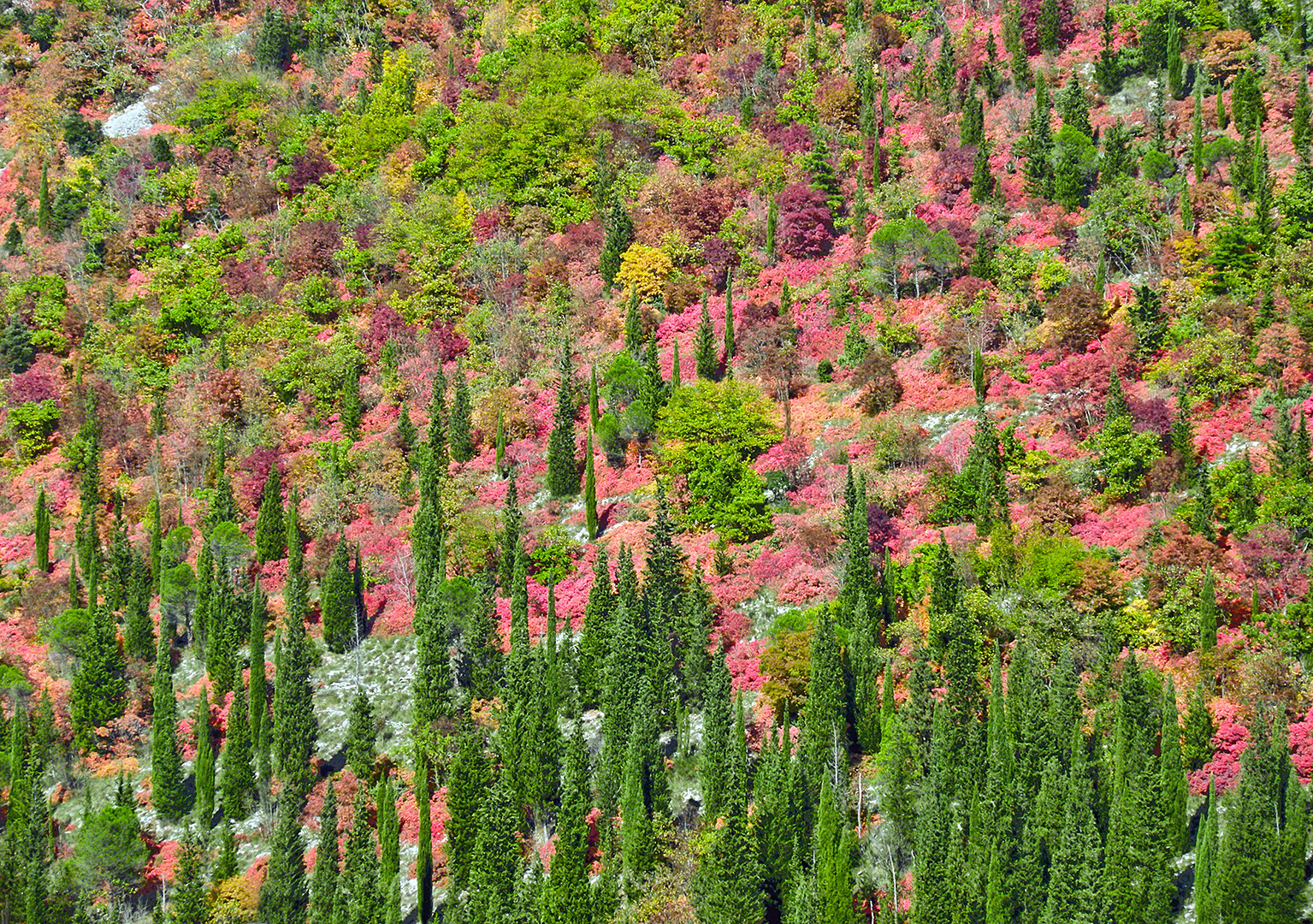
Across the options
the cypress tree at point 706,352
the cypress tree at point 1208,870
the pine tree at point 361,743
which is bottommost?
the pine tree at point 361,743

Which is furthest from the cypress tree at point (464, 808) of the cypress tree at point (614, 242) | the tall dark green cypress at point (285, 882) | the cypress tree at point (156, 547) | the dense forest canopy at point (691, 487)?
Answer: the cypress tree at point (614, 242)

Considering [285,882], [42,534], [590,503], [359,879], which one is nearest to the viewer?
[359,879]

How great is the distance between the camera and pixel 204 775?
64625mm

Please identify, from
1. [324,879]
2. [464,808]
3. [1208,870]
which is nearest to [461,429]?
[464,808]

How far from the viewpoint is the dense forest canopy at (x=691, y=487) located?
5059cm

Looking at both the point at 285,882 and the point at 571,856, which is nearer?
the point at 571,856

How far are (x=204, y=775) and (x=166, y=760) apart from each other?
2145 millimetres

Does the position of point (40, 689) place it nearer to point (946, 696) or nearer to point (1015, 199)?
point (946, 696)

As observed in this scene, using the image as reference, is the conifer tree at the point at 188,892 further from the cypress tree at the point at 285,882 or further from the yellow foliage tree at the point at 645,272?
the yellow foliage tree at the point at 645,272

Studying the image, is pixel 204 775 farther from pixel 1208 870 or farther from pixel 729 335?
pixel 1208 870

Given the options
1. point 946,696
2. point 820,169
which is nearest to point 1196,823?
point 946,696

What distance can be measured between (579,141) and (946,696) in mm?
61985

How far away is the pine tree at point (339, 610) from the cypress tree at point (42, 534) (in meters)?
22.0

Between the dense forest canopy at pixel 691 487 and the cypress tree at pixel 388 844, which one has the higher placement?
the dense forest canopy at pixel 691 487
